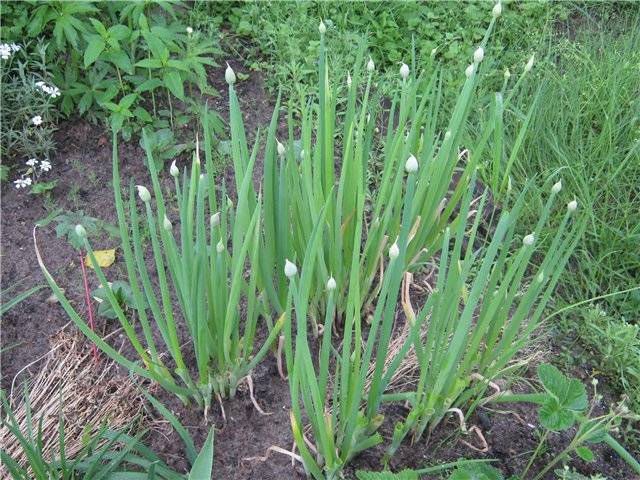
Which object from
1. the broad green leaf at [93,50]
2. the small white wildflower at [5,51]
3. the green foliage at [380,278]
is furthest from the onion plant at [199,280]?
the small white wildflower at [5,51]

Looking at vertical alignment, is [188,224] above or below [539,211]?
above

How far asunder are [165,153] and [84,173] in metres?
0.30

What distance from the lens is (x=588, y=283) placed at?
227cm

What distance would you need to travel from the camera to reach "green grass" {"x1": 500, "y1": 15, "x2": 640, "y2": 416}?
2084 mm

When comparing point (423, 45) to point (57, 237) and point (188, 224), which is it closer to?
point (57, 237)

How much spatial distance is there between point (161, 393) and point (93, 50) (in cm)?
124

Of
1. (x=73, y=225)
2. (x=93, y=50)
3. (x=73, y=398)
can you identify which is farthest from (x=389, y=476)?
(x=93, y=50)

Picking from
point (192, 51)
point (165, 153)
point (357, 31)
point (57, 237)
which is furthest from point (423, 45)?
point (57, 237)

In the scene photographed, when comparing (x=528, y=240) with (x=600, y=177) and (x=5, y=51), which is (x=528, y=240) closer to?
(x=600, y=177)

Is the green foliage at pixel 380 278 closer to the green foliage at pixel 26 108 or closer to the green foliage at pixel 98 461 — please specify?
the green foliage at pixel 98 461

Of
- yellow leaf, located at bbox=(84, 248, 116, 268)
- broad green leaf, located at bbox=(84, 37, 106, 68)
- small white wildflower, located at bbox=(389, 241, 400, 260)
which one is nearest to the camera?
small white wildflower, located at bbox=(389, 241, 400, 260)

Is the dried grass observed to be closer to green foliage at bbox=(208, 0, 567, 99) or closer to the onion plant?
the onion plant

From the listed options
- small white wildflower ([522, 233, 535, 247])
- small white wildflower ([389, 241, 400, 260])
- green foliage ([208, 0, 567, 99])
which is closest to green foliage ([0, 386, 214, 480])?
small white wildflower ([389, 241, 400, 260])

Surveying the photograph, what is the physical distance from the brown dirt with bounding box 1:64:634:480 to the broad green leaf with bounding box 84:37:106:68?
0.37 m
